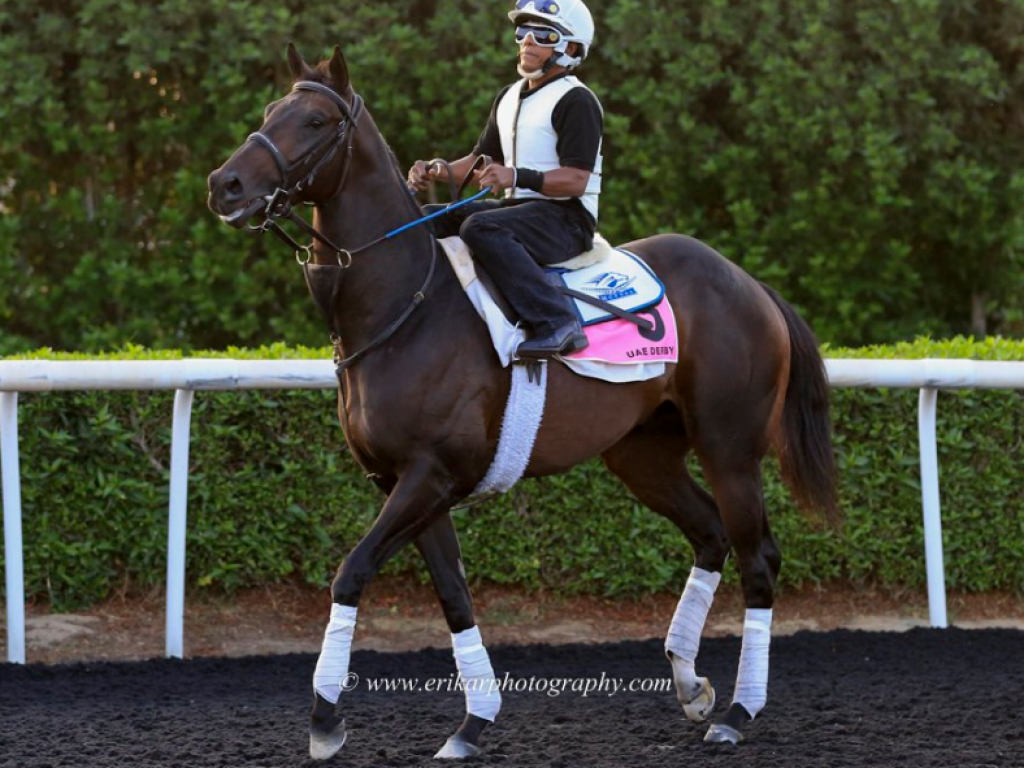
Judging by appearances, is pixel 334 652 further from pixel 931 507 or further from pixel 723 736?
pixel 931 507

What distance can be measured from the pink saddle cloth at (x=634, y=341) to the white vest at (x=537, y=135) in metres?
0.40

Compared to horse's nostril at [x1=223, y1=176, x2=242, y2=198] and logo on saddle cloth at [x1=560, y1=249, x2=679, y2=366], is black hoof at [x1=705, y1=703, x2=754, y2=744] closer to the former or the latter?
logo on saddle cloth at [x1=560, y1=249, x2=679, y2=366]

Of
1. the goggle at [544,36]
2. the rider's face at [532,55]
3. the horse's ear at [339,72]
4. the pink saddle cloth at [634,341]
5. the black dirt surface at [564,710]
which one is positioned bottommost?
the black dirt surface at [564,710]

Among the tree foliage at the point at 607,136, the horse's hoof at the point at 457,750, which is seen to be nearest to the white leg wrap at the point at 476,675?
the horse's hoof at the point at 457,750

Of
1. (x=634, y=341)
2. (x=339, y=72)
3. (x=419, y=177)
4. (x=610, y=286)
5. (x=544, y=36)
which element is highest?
(x=544, y=36)

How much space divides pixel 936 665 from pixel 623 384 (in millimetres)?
1956

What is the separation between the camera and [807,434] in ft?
18.3

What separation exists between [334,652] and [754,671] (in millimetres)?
1510

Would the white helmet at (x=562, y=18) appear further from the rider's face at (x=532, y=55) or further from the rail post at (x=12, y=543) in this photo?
the rail post at (x=12, y=543)

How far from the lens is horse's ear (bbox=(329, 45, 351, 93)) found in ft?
15.1

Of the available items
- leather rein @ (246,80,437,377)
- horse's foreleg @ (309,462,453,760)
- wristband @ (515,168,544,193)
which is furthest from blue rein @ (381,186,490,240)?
horse's foreleg @ (309,462,453,760)

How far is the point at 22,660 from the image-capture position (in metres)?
5.93

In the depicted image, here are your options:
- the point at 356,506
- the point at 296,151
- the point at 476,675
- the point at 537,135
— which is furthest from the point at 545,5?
the point at 356,506

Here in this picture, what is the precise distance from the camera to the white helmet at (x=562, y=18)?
4922 millimetres
